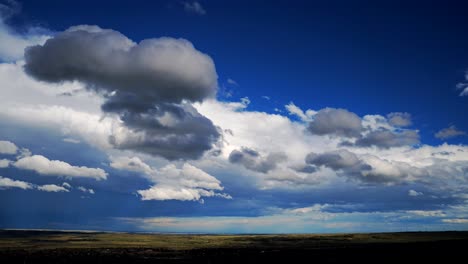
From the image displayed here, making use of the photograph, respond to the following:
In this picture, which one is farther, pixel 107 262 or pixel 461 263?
pixel 107 262

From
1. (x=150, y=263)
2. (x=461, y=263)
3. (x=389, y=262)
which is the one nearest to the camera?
(x=461, y=263)

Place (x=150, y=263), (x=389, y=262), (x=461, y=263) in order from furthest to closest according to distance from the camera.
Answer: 1. (x=150, y=263)
2. (x=389, y=262)
3. (x=461, y=263)

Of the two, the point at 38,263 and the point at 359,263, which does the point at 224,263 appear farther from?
the point at 38,263

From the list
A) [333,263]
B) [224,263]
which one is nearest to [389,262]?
[333,263]

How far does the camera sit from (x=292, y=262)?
243 ft

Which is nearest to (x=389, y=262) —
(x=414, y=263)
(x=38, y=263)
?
(x=414, y=263)

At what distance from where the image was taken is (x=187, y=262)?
254 feet

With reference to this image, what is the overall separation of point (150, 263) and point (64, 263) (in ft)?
55.9

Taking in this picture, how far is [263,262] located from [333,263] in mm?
13635

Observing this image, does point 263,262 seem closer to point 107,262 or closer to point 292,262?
point 292,262

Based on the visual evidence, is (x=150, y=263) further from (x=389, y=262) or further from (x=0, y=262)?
(x=389, y=262)

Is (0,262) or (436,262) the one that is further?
(0,262)

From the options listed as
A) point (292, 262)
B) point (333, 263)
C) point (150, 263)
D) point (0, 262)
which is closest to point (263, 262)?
point (292, 262)

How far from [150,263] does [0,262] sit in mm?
30729
